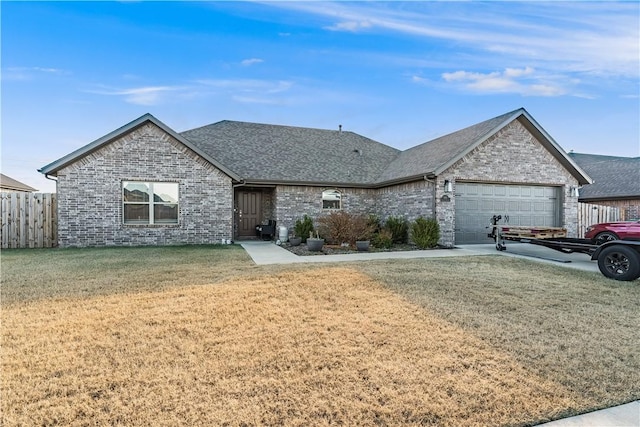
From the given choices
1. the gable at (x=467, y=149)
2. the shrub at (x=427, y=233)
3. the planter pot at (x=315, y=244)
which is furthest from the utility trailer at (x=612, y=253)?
the planter pot at (x=315, y=244)

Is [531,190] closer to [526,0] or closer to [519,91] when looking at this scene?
[519,91]

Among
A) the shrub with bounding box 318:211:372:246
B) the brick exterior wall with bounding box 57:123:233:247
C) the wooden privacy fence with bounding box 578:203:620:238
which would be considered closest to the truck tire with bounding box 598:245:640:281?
the shrub with bounding box 318:211:372:246

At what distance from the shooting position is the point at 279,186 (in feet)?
51.0

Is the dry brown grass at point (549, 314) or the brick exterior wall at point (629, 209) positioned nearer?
the dry brown grass at point (549, 314)

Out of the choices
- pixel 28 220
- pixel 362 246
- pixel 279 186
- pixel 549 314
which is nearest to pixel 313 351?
pixel 549 314

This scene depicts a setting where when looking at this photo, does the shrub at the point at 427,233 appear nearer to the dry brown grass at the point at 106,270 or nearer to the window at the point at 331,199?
the window at the point at 331,199

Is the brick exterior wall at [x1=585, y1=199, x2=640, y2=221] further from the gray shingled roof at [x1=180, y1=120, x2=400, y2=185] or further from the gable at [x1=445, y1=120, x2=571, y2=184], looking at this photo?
the gray shingled roof at [x1=180, y1=120, x2=400, y2=185]

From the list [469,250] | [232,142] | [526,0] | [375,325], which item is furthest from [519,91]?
[375,325]

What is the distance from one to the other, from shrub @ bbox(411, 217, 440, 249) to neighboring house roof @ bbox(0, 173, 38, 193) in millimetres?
22722

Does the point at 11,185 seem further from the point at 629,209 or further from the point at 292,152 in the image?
the point at 629,209

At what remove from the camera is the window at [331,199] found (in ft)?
53.4

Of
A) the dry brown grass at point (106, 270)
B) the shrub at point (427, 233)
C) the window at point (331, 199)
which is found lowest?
the dry brown grass at point (106, 270)

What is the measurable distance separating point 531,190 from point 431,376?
14.4 metres

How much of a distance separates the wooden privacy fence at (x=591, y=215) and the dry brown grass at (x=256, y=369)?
15.9m
